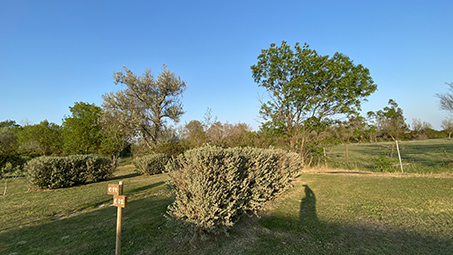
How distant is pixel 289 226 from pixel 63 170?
989 cm

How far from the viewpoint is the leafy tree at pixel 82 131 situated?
30.2 m

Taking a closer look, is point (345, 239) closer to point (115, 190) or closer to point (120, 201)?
point (120, 201)

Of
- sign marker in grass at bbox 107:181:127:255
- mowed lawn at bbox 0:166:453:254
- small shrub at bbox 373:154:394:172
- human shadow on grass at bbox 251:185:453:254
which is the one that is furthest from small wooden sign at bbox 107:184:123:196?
small shrub at bbox 373:154:394:172

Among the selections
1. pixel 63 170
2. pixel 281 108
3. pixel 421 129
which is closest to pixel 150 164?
pixel 63 170

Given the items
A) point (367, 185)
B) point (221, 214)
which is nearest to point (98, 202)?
point (221, 214)

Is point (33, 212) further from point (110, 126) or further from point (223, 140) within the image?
point (110, 126)

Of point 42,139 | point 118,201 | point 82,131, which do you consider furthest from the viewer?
point 42,139

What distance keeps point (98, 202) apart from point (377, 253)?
717 cm

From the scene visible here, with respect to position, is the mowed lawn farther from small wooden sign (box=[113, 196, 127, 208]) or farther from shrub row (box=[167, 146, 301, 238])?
small wooden sign (box=[113, 196, 127, 208])

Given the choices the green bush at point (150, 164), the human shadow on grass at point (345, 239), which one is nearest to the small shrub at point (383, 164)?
the human shadow on grass at point (345, 239)

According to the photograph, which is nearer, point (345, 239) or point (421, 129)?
point (345, 239)

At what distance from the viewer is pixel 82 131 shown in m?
31.3

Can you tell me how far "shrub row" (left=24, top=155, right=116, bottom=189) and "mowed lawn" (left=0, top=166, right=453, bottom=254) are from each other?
2.62 meters

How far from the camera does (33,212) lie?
5.46m
